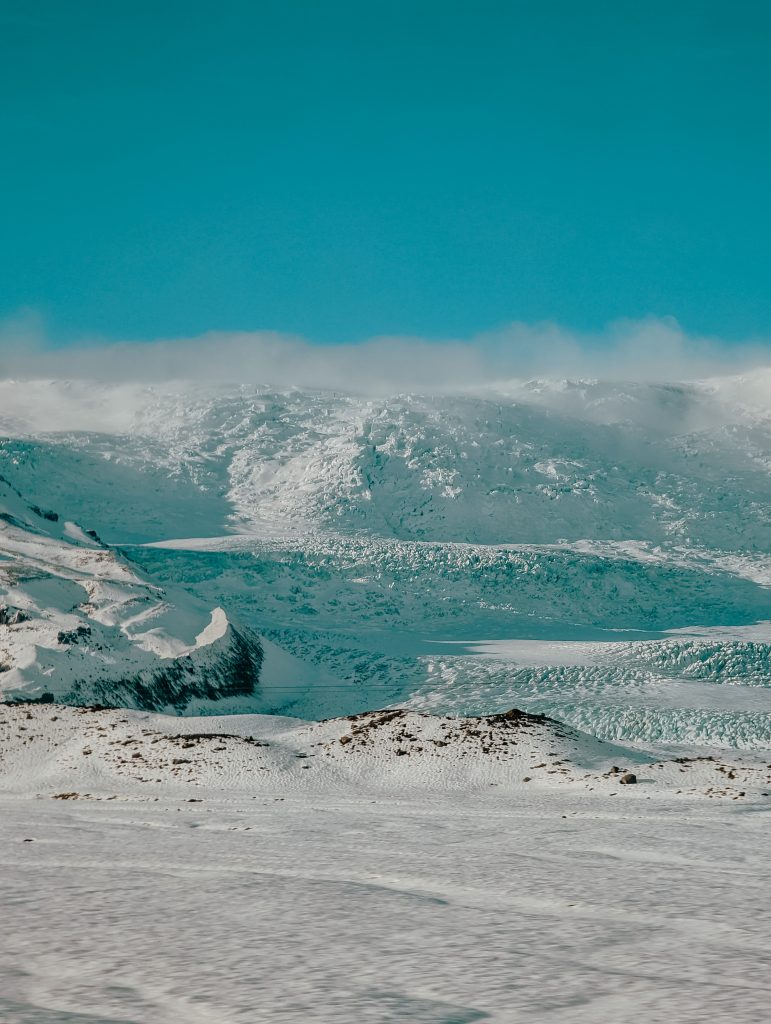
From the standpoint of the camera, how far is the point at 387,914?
20.0ft

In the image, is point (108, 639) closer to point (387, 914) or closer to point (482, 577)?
point (387, 914)

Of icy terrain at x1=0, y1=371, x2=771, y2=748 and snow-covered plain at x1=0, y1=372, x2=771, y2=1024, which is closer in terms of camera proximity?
snow-covered plain at x1=0, y1=372, x2=771, y2=1024

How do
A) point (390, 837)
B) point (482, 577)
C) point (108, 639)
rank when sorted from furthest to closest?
point (482, 577) → point (108, 639) → point (390, 837)

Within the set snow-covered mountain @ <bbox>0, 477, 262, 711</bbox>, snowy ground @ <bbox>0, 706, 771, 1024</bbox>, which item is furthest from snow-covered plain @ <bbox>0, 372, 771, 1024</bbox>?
snow-covered mountain @ <bbox>0, 477, 262, 711</bbox>

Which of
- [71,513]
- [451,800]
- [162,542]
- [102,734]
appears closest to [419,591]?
[162,542]

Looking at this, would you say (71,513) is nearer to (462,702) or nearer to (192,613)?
(192,613)

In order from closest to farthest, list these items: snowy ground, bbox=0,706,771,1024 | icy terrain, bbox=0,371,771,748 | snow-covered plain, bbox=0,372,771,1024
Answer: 1. snowy ground, bbox=0,706,771,1024
2. snow-covered plain, bbox=0,372,771,1024
3. icy terrain, bbox=0,371,771,748

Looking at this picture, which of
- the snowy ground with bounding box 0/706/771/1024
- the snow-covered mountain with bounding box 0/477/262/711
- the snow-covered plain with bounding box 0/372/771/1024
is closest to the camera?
→ the snowy ground with bounding box 0/706/771/1024

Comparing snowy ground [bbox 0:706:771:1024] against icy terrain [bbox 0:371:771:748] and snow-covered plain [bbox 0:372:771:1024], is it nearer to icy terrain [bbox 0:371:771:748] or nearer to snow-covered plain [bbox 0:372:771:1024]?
snow-covered plain [bbox 0:372:771:1024]

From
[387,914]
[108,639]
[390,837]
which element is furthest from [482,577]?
[387,914]

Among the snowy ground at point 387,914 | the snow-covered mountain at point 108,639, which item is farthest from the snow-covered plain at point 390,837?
the snow-covered mountain at point 108,639

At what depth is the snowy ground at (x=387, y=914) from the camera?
3.97 metres

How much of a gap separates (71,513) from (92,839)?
17796cm

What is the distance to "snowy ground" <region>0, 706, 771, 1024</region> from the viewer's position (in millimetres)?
3967
